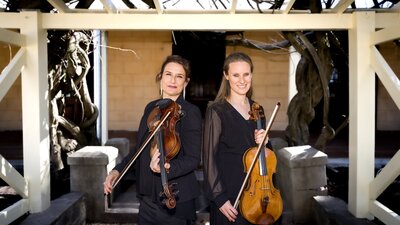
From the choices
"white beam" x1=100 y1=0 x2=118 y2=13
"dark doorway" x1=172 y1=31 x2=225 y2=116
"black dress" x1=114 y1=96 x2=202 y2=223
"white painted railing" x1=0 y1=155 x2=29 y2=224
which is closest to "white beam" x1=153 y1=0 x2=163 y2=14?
"white beam" x1=100 y1=0 x2=118 y2=13

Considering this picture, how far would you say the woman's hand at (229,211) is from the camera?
2158 mm

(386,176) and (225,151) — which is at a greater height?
(225,151)

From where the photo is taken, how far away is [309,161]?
4410 mm

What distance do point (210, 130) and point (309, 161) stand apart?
95.2 inches

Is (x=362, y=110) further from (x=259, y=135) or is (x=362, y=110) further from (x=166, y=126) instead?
(x=166, y=126)

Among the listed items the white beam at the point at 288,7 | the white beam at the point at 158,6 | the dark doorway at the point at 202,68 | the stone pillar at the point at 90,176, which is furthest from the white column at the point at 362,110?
the dark doorway at the point at 202,68

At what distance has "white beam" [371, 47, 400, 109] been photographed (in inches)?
123

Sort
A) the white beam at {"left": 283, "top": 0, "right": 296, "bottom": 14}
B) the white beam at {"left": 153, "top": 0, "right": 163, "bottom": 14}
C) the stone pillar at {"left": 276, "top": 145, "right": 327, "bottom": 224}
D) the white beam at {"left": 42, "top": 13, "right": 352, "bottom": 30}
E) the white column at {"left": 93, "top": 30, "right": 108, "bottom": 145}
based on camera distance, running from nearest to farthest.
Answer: the white beam at {"left": 153, "top": 0, "right": 163, "bottom": 14}, the white beam at {"left": 283, "top": 0, "right": 296, "bottom": 14}, the white beam at {"left": 42, "top": 13, "right": 352, "bottom": 30}, the stone pillar at {"left": 276, "top": 145, "right": 327, "bottom": 224}, the white column at {"left": 93, "top": 30, "right": 108, "bottom": 145}

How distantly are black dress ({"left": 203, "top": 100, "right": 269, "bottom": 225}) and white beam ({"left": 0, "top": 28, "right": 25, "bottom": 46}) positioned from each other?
171 cm

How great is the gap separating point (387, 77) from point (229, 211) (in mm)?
1786

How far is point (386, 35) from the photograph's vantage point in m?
3.20

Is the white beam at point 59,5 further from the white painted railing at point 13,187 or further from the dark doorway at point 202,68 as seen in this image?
the dark doorway at point 202,68

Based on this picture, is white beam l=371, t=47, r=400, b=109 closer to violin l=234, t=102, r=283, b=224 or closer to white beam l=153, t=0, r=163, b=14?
violin l=234, t=102, r=283, b=224

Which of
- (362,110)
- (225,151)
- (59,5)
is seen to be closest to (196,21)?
(59,5)
